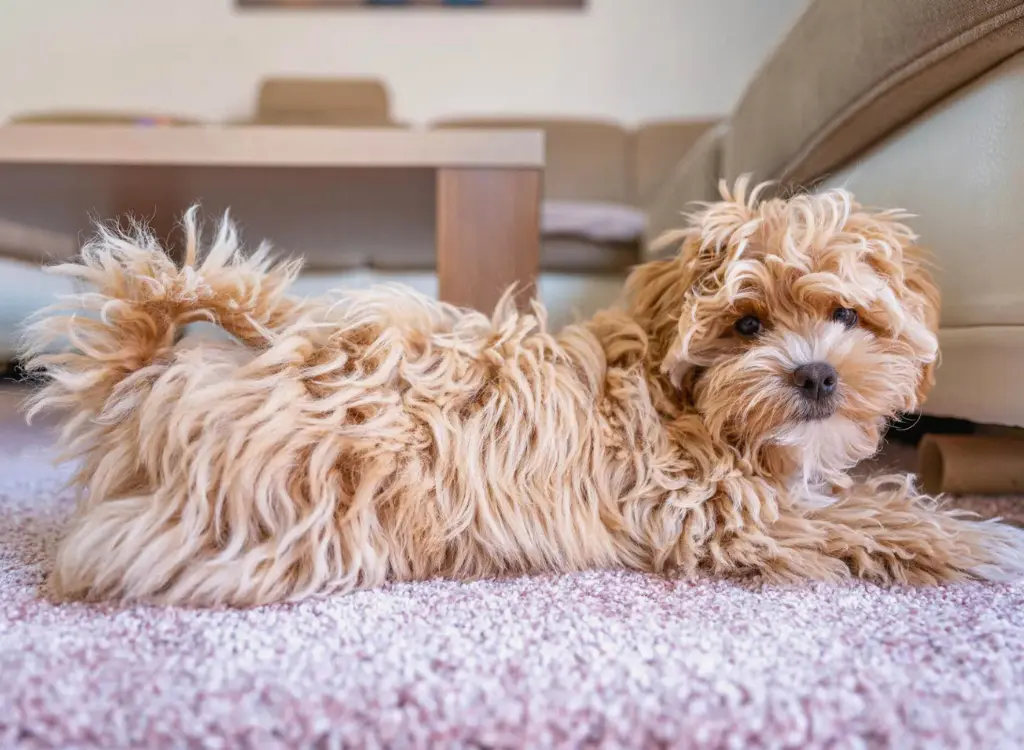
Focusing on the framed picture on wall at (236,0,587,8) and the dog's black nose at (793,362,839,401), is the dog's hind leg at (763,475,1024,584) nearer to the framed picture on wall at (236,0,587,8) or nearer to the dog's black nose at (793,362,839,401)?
the dog's black nose at (793,362,839,401)

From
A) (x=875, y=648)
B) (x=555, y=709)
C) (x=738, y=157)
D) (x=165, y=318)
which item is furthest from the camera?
(x=738, y=157)

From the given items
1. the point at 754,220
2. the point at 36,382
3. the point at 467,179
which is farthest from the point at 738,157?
the point at 36,382

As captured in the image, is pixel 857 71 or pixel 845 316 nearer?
pixel 845 316

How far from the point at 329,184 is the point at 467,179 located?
27cm

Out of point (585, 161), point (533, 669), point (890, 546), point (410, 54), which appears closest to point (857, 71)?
point (890, 546)

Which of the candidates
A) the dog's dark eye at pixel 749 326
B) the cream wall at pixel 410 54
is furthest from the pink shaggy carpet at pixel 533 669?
the cream wall at pixel 410 54

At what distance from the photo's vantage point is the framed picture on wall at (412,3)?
3.35m

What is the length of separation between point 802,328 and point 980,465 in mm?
506

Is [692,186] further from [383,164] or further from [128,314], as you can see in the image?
[128,314]

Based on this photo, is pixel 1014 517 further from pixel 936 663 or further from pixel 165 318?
pixel 165 318

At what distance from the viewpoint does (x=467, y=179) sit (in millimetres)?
1150

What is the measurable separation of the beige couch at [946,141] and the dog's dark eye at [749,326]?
303 millimetres

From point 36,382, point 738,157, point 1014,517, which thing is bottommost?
point 1014,517

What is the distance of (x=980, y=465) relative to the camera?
3.51 feet
